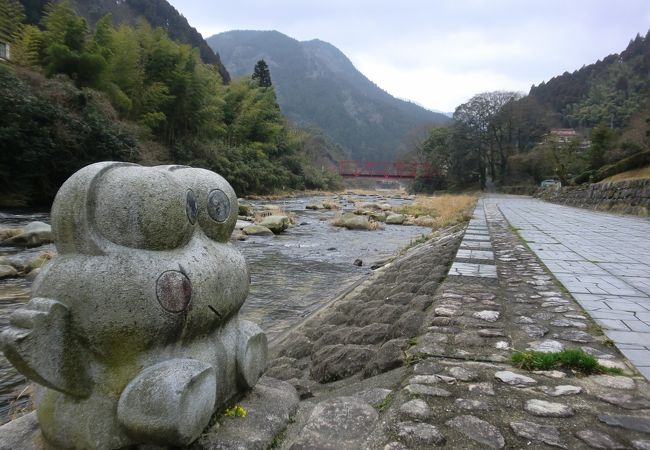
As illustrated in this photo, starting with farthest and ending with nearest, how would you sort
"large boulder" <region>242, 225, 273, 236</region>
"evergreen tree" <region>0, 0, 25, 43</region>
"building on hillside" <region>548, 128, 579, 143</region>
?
1. "building on hillside" <region>548, 128, 579, 143</region>
2. "evergreen tree" <region>0, 0, 25, 43</region>
3. "large boulder" <region>242, 225, 273, 236</region>

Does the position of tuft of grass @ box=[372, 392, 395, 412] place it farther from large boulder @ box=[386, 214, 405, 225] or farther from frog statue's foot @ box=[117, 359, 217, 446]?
large boulder @ box=[386, 214, 405, 225]

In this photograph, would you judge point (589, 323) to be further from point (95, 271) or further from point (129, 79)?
point (129, 79)

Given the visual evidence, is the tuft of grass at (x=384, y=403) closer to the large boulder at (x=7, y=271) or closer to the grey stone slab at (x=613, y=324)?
the grey stone slab at (x=613, y=324)

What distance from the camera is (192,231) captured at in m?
2.02

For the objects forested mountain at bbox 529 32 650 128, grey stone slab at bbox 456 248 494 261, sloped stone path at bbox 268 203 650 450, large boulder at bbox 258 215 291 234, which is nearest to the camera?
sloped stone path at bbox 268 203 650 450

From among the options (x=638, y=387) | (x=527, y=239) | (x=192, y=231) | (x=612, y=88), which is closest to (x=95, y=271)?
(x=192, y=231)

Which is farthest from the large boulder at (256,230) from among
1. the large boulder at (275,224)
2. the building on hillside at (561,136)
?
the building on hillside at (561,136)

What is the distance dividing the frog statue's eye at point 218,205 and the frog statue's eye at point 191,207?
0.10 metres

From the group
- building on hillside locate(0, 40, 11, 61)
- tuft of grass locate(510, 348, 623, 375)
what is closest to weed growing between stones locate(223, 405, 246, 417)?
tuft of grass locate(510, 348, 623, 375)

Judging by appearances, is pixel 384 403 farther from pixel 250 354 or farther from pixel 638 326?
pixel 638 326

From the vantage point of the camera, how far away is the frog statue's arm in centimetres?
160

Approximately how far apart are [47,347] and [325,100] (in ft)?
479

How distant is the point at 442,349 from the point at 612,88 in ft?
211

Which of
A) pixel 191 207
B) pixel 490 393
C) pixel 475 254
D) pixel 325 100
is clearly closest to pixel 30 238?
pixel 475 254
